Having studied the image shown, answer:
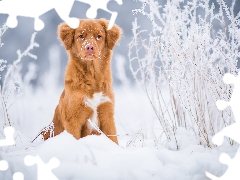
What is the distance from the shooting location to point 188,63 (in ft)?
6.55

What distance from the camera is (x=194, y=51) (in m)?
1.99

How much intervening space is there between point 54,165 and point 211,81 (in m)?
0.93

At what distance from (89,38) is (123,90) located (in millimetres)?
499

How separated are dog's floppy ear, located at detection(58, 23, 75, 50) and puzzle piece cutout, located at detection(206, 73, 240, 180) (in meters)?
0.99

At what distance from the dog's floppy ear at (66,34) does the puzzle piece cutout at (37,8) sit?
227 mm

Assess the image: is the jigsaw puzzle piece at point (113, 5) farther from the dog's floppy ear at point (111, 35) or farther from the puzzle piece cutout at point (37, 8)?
the dog's floppy ear at point (111, 35)

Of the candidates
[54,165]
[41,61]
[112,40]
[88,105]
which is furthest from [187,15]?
[54,165]

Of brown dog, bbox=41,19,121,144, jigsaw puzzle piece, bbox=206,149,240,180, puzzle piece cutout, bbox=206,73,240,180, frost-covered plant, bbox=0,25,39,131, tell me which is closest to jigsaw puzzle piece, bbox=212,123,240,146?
puzzle piece cutout, bbox=206,73,240,180

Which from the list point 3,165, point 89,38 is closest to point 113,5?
point 89,38

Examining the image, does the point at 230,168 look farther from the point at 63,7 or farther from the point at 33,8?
the point at 33,8

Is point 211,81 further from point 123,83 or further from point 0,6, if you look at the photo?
point 0,6

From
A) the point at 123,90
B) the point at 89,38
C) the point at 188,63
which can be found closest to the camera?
the point at 188,63

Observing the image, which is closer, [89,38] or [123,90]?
[89,38]

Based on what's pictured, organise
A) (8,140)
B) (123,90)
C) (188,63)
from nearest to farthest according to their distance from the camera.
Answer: (8,140) → (188,63) → (123,90)
